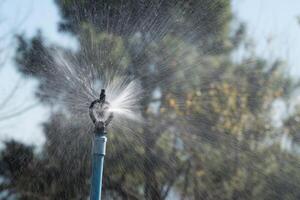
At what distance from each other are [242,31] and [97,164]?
18.8ft

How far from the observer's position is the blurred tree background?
6656 mm

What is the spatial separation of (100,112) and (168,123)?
4.55 meters

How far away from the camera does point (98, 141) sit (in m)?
2.42

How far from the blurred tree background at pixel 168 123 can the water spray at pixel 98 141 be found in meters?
3.80

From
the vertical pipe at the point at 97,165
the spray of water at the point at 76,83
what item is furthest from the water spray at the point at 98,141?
the spray of water at the point at 76,83

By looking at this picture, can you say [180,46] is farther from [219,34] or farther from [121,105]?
[121,105]

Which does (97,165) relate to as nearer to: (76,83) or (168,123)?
(76,83)

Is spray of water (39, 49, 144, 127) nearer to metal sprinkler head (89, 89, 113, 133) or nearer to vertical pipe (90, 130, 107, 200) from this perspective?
metal sprinkler head (89, 89, 113, 133)

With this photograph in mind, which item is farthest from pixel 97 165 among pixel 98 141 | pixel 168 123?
pixel 168 123

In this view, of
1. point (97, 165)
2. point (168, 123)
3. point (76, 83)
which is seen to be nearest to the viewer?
point (97, 165)

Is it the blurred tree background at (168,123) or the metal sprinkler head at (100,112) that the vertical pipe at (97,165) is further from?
the blurred tree background at (168,123)

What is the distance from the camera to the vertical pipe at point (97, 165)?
2334 millimetres

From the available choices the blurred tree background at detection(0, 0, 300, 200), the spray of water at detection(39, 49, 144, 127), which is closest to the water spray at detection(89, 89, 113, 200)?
the spray of water at detection(39, 49, 144, 127)

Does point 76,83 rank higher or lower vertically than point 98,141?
higher
